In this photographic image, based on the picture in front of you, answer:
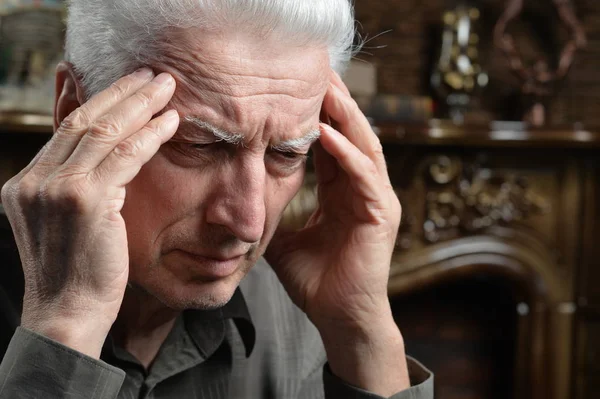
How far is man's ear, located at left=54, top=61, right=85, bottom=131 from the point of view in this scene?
1.15 meters

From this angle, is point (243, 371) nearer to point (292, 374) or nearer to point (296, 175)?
point (292, 374)

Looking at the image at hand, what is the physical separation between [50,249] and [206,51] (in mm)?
326

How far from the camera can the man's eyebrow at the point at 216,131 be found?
3.41ft

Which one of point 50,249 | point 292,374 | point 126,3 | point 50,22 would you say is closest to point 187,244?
point 50,249

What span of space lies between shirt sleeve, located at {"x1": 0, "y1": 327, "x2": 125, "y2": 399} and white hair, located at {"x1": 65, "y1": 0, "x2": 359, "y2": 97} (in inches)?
14.4

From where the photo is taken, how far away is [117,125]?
0.98 metres

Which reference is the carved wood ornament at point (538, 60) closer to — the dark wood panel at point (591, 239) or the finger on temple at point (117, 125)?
the dark wood panel at point (591, 239)

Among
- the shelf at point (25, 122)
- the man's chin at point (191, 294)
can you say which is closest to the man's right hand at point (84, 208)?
the man's chin at point (191, 294)

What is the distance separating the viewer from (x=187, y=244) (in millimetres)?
1098

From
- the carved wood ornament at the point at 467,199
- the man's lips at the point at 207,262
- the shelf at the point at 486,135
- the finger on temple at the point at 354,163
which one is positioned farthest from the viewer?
the carved wood ornament at the point at 467,199

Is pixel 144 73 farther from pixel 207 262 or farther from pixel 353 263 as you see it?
pixel 353 263

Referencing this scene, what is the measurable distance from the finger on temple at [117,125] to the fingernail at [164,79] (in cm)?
1

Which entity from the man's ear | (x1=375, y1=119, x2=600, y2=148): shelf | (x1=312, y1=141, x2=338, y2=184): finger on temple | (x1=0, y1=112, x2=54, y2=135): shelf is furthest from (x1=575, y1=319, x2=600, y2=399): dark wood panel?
the man's ear

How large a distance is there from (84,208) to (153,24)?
27 centimetres
